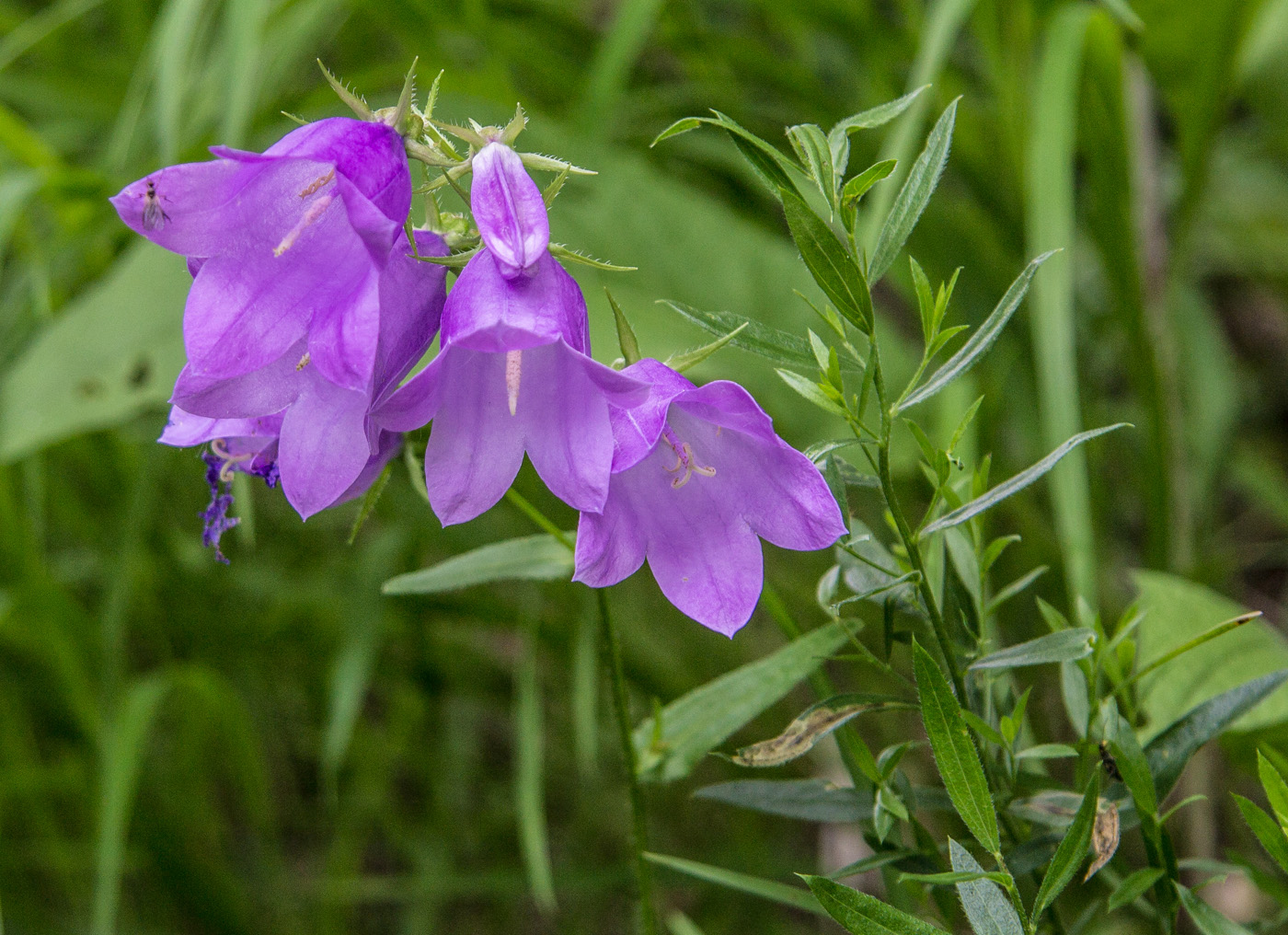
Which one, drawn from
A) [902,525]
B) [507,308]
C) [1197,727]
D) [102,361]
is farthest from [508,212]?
[102,361]

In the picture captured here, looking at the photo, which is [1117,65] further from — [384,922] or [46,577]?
[384,922]

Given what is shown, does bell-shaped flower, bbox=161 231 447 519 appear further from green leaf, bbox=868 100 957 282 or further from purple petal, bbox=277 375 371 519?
green leaf, bbox=868 100 957 282

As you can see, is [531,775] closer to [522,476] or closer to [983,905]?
[522,476]

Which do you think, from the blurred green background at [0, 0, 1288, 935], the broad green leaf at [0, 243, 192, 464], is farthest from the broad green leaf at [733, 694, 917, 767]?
the broad green leaf at [0, 243, 192, 464]

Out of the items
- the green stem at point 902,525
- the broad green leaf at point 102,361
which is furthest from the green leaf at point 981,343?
the broad green leaf at point 102,361

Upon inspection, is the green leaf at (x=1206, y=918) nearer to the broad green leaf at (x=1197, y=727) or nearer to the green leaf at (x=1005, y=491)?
the broad green leaf at (x=1197, y=727)

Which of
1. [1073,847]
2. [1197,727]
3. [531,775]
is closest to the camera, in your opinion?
[1073,847]
